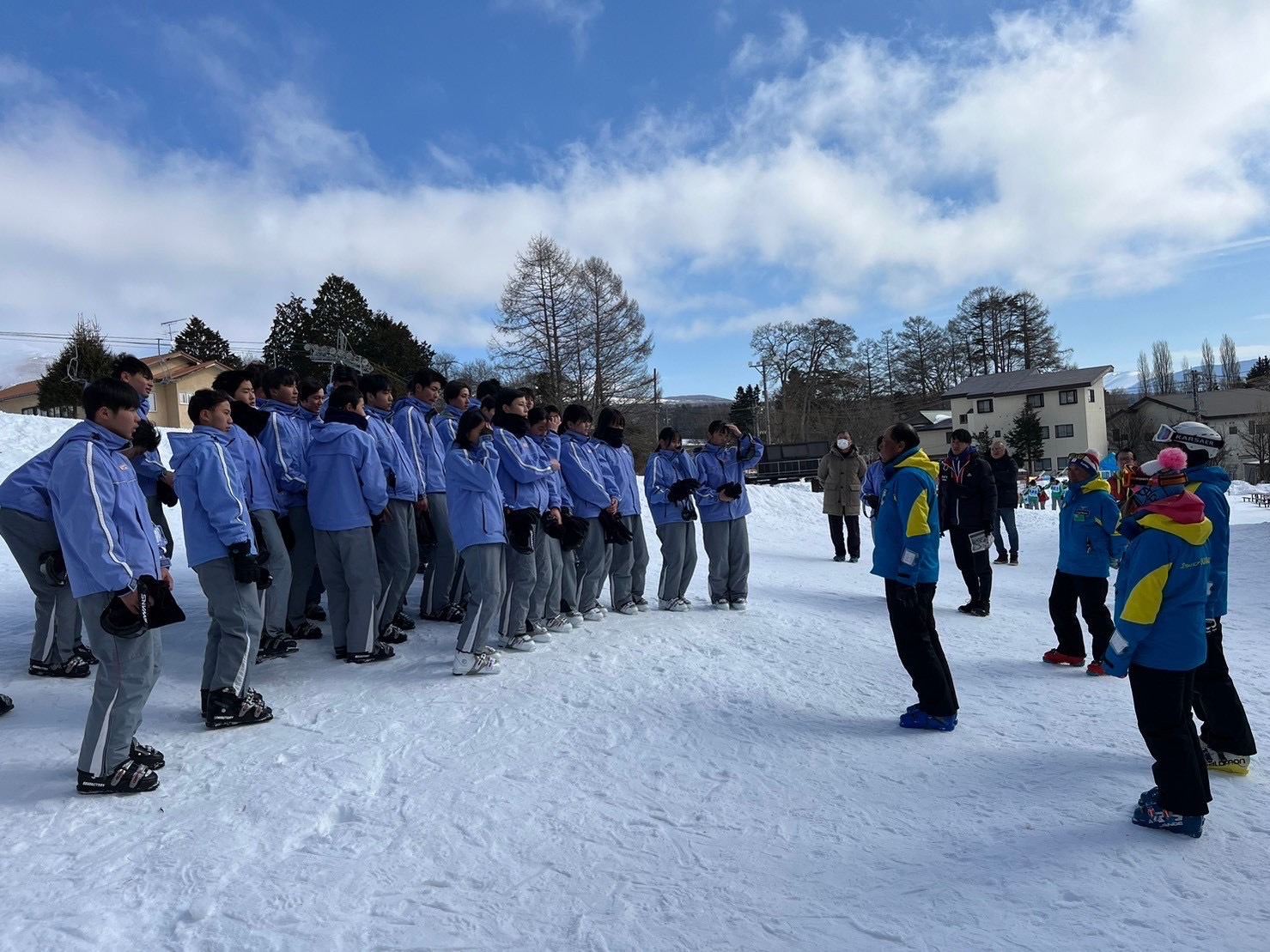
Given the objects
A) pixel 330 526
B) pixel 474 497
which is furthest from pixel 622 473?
pixel 330 526

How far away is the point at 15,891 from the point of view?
9.48ft

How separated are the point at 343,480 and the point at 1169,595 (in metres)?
5.09

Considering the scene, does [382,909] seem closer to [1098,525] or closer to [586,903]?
[586,903]

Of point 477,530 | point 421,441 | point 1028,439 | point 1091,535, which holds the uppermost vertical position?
point 1028,439

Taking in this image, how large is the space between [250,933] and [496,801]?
3.82ft

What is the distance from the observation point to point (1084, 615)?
234 inches

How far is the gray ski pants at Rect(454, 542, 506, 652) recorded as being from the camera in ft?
18.0

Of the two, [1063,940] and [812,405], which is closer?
[1063,940]

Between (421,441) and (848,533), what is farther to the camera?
(848,533)

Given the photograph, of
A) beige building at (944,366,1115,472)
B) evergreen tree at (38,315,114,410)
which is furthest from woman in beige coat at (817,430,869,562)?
beige building at (944,366,1115,472)

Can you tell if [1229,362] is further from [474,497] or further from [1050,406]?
[474,497]

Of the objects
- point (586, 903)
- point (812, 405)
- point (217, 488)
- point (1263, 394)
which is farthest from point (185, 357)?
point (1263, 394)

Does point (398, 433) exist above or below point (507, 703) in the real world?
above

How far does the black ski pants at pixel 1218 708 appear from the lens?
12.6ft
